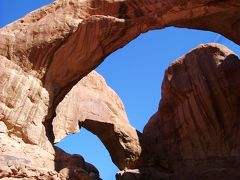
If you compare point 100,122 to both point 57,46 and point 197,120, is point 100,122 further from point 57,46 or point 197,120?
point 57,46

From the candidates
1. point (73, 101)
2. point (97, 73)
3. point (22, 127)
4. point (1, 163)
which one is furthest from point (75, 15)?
point (97, 73)

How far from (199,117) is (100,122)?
4217 mm

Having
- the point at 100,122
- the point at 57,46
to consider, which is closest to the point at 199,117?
the point at 100,122

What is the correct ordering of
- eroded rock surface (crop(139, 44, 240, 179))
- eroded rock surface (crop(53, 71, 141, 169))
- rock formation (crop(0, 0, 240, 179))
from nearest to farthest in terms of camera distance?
rock formation (crop(0, 0, 240, 179))
eroded rock surface (crop(53, 71, 141, 169))
eroded rock surface (crop(139, 44, 240, 179))

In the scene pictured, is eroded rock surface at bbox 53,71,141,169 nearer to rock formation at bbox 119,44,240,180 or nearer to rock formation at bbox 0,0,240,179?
rock formation at bbox 119,44,240,180

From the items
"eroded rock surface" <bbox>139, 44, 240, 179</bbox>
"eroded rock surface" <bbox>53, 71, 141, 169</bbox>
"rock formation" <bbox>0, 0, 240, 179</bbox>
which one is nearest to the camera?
"rock formation" <bbox>0, 0, 240, 179</bbox>

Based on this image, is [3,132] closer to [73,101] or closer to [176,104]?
[73,101]

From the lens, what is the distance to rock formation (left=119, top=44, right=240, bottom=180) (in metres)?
15.8

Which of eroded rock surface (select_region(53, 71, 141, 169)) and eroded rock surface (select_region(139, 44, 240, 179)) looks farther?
eroded rock surface (select_region(139, 44, 240, 179))

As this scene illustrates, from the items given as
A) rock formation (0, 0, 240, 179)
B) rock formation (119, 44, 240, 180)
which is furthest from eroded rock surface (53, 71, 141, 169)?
rock formation (0, 0, 240, 179)

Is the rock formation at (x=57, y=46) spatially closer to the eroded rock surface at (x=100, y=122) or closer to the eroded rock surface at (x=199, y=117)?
the eroded rock surface at (x=100, y=122)

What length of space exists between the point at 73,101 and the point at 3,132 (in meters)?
7.50

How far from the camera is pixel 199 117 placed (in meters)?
16.7

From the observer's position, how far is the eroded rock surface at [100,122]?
15.8 metres
